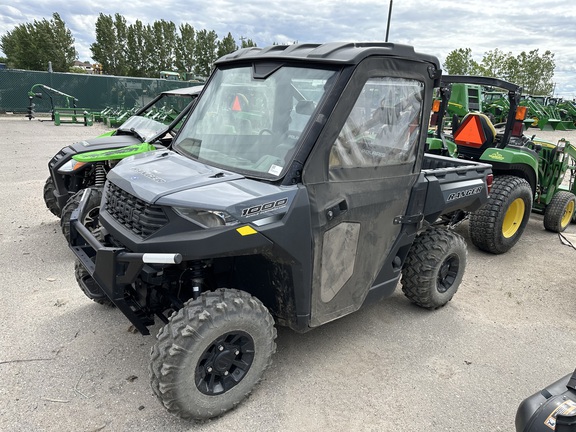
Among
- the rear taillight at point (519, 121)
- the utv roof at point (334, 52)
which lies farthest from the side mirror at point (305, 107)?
the rear taillight at point (519, 121)

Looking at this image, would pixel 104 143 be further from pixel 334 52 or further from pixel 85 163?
pixel 334 52

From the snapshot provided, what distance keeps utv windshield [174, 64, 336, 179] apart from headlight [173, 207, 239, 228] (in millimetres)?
414

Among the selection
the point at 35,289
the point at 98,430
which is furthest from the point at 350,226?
the point at 35,289

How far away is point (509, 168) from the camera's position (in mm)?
5750

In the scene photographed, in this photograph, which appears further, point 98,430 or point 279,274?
point 279,274

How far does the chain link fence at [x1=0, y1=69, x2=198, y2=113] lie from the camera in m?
20.2

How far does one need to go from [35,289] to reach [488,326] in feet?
13.9

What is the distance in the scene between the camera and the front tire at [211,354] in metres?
2.41

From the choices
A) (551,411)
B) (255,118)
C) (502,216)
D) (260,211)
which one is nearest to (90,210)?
(255,118)

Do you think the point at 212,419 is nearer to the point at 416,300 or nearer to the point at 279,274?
the point at 279,274

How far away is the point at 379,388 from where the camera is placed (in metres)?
3.02

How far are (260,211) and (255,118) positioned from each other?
32.2 inches

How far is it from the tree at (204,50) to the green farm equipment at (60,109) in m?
34.5

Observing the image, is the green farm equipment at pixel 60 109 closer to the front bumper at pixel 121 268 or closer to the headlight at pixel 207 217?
the front bumper at pixel 121 268
